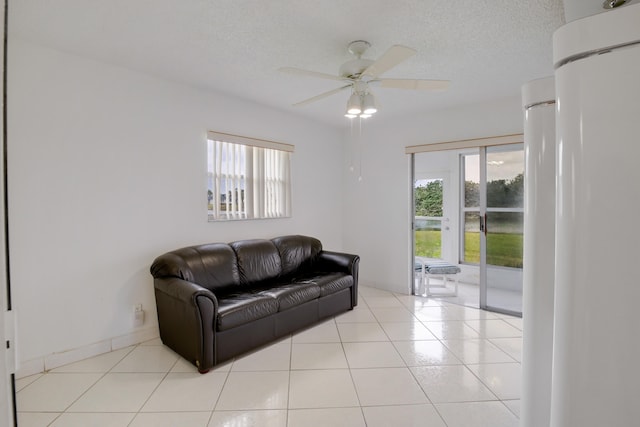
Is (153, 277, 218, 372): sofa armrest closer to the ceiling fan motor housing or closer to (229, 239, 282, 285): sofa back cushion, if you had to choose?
(229, 239, 282, 285): sofa back cushion

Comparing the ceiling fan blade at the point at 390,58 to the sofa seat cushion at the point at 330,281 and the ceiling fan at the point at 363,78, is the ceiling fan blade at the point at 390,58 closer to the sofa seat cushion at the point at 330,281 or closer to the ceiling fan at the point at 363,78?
the ceiling fan at the point at 363,78

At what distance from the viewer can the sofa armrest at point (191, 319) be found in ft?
7.75

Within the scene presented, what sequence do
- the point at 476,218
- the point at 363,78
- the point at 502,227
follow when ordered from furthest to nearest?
the point at 476,218 → the point at 502,227 → the point at 363,78

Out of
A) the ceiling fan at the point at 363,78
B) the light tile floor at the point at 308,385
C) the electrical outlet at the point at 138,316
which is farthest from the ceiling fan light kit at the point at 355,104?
the electrical outlet at the point at 138,316

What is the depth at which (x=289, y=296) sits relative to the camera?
9.89 ft

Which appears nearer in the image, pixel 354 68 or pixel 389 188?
pixel 354 68

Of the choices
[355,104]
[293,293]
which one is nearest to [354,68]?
[355,104]

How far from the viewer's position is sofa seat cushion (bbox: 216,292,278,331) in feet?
8.18

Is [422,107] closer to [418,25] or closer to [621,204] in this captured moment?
[418,25]

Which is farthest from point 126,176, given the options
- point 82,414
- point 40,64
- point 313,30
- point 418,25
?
point 418,25

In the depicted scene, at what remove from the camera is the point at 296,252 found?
3.98m

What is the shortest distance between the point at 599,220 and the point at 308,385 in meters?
2.28

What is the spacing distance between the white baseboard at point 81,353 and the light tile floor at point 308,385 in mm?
65

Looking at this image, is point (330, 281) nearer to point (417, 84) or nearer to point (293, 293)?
point (293, 293)
